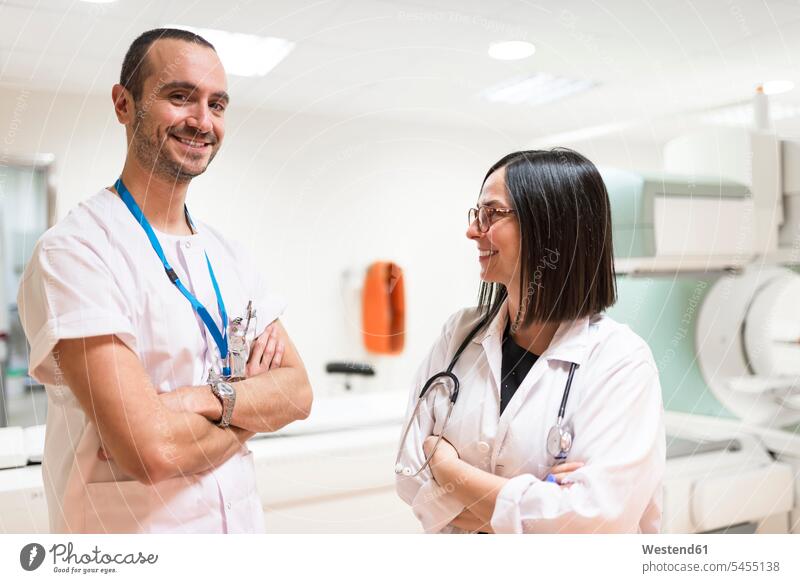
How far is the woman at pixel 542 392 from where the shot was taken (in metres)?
0.91

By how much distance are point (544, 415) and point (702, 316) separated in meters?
0.89

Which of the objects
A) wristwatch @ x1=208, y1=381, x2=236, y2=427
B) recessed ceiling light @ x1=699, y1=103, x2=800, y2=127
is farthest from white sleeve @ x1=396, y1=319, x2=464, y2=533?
recessed ceiling light @ x1=699, y1=103, x2=800, y2=127

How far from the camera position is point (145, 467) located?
0.88 metres

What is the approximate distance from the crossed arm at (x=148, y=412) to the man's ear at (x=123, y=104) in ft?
1.10

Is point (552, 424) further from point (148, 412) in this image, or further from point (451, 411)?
point (148, 412)

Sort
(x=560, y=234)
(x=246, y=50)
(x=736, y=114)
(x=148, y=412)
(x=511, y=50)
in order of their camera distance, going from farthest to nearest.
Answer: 1. (x=736, y=114)
2. (x=511, y=50)
3. (x=246, y=50)
4. (x=560, y=234)
5. (x=148, y=412)

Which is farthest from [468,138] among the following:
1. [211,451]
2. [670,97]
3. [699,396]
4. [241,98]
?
[699,396]

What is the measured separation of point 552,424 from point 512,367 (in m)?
0.11

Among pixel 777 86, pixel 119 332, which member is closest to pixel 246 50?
pixel 119 332

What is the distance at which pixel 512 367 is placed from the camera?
102cm

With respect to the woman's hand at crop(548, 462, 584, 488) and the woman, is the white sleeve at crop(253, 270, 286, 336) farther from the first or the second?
the woman's hand at crop(548, 462, 584, 488)
